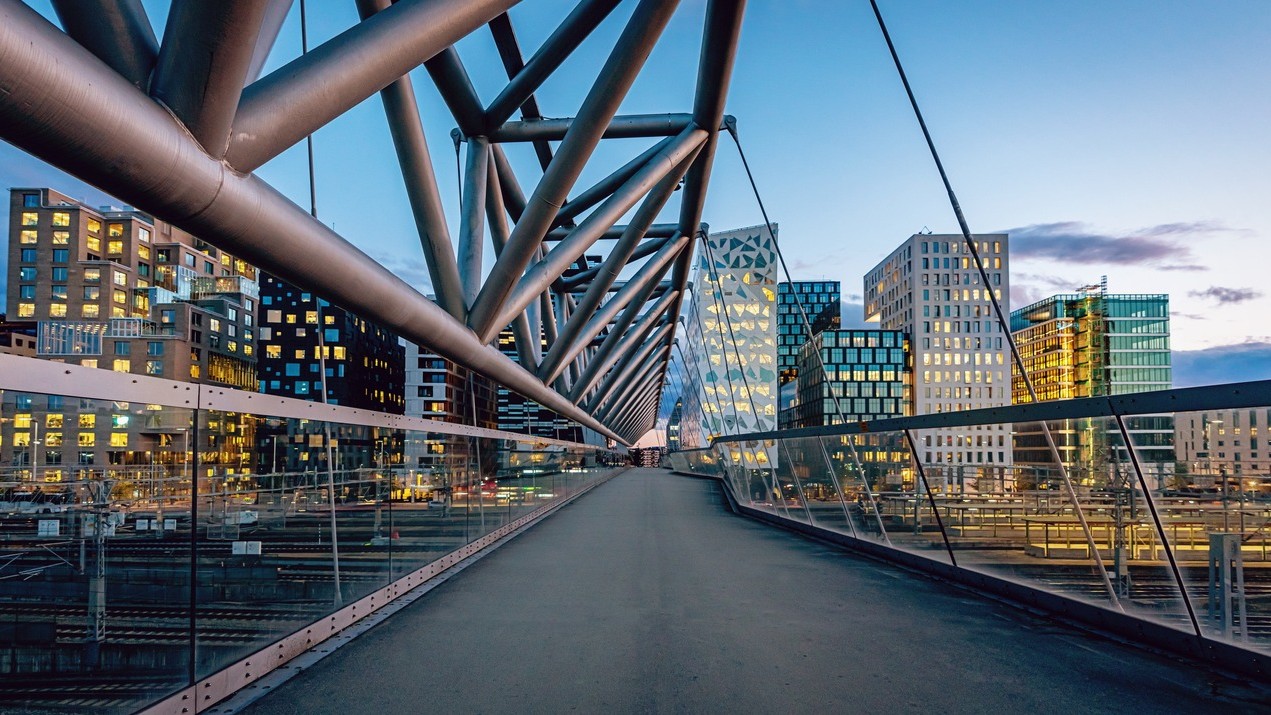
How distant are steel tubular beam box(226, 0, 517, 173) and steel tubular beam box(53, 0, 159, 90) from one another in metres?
0.42

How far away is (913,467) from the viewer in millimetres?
12406

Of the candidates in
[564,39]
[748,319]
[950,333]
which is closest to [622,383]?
[564,39]

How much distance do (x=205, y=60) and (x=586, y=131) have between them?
4.73 meters

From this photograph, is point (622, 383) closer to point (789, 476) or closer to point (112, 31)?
point (789, 476)

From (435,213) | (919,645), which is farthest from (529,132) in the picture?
(919,645)

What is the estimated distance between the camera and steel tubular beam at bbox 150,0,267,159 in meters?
2.97

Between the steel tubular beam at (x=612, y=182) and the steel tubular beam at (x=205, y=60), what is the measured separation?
9506 millimetres

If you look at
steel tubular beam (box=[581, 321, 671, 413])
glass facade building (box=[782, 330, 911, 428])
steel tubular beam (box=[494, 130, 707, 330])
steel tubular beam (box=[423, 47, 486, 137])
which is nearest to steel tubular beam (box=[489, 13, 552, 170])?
steel tubular beam (box=[494, 130, 707, 330])

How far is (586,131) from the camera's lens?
24.7 ft

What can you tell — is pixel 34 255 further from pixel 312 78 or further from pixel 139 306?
pixel 139 306

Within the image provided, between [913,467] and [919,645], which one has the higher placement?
[913,467]

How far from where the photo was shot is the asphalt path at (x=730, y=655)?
18.0 ft

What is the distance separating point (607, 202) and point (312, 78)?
24.8 ft

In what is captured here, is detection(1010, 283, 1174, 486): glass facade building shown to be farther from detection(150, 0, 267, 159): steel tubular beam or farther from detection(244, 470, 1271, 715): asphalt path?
detection(150, 0, 267, 159): steel tubular beam
